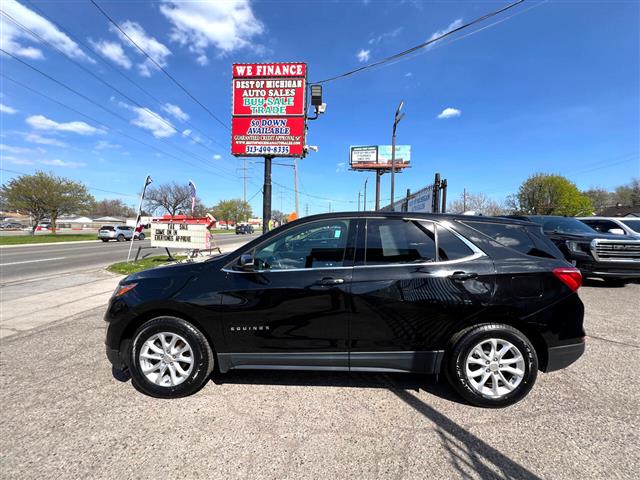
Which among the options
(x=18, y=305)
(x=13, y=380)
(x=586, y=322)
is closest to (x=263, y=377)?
(x=13, y=380)

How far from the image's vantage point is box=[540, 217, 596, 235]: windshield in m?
8.36

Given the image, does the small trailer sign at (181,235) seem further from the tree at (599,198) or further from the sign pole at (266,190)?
the tree at (599,198)

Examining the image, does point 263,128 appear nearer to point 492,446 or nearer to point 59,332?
point 59,332

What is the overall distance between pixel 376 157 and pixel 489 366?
51971 mm

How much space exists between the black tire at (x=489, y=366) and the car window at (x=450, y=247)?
26.4 inches

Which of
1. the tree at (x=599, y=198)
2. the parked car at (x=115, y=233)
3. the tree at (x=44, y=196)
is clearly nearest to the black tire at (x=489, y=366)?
the parked car at (x=115, y=233)

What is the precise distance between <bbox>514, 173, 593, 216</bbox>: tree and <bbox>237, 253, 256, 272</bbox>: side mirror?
58.8 metres

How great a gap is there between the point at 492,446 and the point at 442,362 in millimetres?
703

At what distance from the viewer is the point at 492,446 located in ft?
7.29

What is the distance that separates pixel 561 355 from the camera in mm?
2752

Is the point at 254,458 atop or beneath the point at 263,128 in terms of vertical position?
beneath

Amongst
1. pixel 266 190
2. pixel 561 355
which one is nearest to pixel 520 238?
pixel 561 355

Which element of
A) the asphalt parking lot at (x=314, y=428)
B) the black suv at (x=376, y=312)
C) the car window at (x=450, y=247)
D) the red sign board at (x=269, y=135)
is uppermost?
the red sign board at (x=269, y=135)

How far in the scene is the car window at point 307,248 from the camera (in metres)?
2.92
